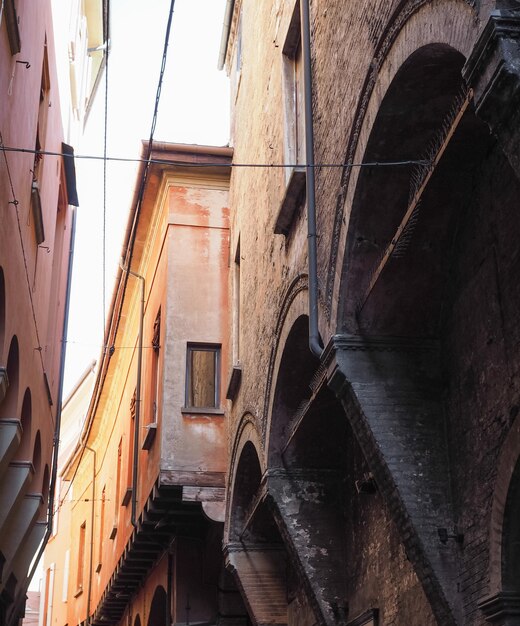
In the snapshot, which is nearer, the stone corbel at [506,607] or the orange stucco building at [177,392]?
the stone corbel at [506,607]

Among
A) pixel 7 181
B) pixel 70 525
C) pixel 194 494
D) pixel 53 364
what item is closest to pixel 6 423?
pixel 7 181

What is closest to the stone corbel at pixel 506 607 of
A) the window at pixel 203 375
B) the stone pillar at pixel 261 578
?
the stone pillar at pixel 261 578

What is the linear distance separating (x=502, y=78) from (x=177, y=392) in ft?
31.5

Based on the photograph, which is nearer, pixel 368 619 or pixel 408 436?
pixel 408 436

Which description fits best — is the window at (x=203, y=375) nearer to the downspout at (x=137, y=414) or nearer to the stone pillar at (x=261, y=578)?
the downspout at (x=137, y=414)

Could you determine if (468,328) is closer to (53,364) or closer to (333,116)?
(333,116)

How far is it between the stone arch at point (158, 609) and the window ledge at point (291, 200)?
8.68 meters

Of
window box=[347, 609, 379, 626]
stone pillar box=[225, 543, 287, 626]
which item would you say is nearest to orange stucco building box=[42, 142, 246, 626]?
A: stone pillar box=[225, 543, 287, 626]

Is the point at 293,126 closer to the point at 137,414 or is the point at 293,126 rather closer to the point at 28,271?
the point at 28,271

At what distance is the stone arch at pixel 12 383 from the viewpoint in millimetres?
9297

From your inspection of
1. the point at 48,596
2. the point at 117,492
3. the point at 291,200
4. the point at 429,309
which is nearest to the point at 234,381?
the point at 291,200

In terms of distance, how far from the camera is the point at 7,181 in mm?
8031

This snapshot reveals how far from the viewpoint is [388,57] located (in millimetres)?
5809

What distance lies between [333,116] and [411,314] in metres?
1.60
